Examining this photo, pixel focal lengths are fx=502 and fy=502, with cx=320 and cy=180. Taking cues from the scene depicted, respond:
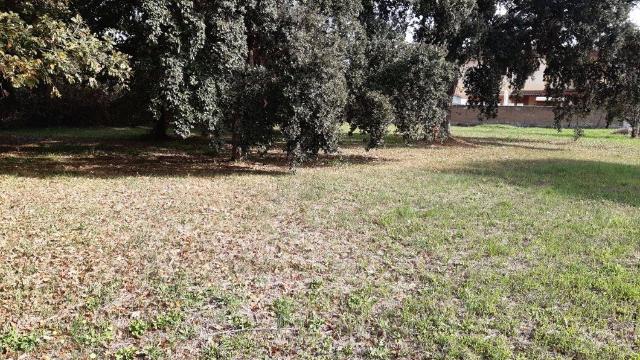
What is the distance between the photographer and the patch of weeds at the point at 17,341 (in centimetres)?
405

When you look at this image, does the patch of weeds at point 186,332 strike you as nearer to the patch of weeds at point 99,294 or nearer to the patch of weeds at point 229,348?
the patch of weeds at point 229,348

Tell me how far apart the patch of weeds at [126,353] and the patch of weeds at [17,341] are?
2.34 feet

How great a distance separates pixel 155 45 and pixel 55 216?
15.3 ft

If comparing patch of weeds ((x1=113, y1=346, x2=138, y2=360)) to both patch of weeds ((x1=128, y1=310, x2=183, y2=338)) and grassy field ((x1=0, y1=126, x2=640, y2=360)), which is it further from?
patch of weeds ((x1=128, y1=310, x2=183, y2=338))

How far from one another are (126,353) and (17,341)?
3.06 feet

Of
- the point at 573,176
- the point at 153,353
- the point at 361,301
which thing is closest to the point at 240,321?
the point at 153,353

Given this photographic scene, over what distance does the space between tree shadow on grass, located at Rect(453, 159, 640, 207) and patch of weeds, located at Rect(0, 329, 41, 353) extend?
9.80 metres

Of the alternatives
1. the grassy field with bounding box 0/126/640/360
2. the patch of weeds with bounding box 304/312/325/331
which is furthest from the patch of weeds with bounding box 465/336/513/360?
the patch of weeds with bounding box 304/312/325/331

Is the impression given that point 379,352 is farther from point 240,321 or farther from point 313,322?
point 240,321

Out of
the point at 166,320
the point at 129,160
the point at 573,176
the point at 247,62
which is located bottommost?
the point at 166,320

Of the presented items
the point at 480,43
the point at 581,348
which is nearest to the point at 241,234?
the point at 581,348

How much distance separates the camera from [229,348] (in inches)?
164

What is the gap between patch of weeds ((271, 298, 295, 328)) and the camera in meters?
4.61

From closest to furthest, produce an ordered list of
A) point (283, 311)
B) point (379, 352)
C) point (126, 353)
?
1. point (126, 353)
2. point (379, 352)
3. point (283, 311)
